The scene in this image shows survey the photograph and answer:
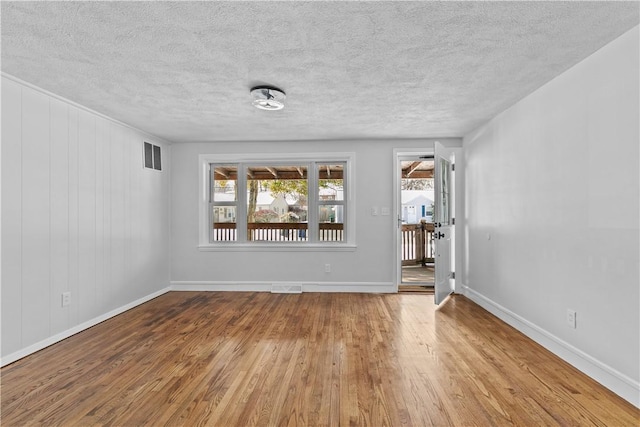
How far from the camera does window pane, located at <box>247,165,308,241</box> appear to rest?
16.4 feet

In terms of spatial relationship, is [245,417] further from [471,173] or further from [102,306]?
[471,173]

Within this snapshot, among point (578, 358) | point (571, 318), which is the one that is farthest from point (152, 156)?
point (578, 358)

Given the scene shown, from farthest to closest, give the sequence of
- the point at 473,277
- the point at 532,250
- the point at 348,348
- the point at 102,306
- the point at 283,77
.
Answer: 1. the point at 473,277
2. the point at 102,306
3. the point at 532,250
4. the point at 348,348
5. the point at 283,77

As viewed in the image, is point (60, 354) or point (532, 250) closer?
point (60, 354)

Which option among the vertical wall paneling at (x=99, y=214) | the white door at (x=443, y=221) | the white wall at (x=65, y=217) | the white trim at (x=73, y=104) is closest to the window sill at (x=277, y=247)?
the white wall at (x=65, y=217)

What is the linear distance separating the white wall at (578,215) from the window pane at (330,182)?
84.2 inches

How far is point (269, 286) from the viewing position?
15.9 ft

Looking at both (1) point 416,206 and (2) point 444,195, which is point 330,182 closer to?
(2) point 444,195

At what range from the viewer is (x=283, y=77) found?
102 inches

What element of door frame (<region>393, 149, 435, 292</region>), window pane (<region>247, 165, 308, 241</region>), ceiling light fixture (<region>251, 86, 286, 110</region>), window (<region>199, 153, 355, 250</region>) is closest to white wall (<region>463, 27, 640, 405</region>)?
door frame (<region>393, 149, 435, 292</region>)

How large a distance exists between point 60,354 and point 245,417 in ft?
6.43

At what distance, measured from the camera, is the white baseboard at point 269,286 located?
472 centimetres

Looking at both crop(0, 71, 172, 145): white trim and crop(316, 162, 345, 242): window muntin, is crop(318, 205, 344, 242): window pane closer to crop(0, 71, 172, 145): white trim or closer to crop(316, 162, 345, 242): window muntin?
crop(316, 162, 345, 242): window muntin

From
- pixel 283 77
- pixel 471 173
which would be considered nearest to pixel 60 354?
pixel 283 77
